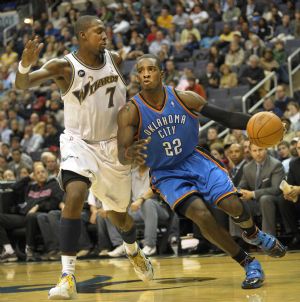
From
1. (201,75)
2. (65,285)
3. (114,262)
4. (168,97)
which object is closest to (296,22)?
(201,75)

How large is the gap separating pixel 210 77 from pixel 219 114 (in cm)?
888

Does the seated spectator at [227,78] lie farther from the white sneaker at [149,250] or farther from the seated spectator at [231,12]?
the white sneaker at [149,250]

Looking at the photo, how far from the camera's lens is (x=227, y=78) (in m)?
14.8

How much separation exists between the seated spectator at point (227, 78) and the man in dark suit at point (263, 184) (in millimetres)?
4876

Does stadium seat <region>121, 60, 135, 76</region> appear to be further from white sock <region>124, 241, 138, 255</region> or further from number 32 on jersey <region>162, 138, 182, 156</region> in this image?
number 32 on jersey <region>162, 138, 182, 156</region>

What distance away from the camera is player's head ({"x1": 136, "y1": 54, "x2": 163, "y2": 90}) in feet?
20.2

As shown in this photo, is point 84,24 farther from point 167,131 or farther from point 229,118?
point 229,118

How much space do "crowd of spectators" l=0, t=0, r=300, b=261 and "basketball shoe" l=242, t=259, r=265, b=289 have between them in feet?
12.1

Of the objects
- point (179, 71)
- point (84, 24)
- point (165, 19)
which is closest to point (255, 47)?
point (179, 71)

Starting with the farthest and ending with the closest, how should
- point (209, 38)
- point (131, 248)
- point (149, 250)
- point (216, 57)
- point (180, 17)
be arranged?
1. point (180, 17)
2. point (209, 38)
3. point (216, 57)
4. point (149, 250)
5. point (131, 248)

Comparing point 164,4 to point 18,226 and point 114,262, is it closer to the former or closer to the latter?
point 18,226

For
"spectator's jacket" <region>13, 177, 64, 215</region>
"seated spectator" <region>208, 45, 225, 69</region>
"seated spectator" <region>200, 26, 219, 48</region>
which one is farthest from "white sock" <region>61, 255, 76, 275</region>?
"seated spectator" <region>200, 26, 219, 48</region>

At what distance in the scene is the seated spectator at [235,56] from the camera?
15.1 metres

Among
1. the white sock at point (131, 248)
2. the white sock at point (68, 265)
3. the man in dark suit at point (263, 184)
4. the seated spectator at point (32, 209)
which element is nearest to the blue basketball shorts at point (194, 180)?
the white sock at point (131, 248)
